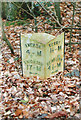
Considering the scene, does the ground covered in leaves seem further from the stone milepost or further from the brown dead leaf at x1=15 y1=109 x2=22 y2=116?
the stone milepost

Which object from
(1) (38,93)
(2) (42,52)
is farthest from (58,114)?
(2) (42,52)

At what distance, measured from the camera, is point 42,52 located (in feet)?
9.58

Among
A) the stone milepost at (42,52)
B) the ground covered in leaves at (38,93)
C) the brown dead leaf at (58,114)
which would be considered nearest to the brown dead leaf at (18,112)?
the ground covered in leaves at (38,93)

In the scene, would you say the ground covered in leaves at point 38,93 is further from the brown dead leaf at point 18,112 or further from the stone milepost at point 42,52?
the stone milepost at point 42,52

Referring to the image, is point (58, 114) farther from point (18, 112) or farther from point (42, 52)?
point (42, 52)

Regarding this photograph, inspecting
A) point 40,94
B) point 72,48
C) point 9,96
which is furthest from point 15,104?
point 72,48

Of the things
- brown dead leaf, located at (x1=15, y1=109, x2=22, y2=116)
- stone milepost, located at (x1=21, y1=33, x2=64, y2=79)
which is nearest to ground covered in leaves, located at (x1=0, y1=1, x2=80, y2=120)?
brown dead leaf, located at (x1=15, y1=109, x2=22, y2=116)

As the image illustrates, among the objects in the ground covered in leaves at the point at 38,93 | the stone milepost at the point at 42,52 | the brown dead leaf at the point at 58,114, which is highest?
the stone milepost at the point at 42,52

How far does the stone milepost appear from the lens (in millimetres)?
2909

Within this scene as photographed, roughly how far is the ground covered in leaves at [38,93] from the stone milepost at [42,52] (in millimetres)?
830

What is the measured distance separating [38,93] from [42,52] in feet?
4.81

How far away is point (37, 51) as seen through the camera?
9.84 feet

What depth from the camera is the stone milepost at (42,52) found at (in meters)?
2.91

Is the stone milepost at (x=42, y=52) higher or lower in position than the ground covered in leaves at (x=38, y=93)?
higher
